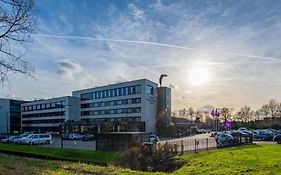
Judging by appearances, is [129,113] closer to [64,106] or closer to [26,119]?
[64,106]

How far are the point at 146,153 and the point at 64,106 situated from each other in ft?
286

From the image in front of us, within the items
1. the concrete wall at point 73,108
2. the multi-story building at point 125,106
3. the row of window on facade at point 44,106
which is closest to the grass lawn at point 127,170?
the multi-story building at point 125,106

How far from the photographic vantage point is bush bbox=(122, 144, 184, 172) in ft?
83.8

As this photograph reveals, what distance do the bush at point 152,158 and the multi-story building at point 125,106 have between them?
163 ft

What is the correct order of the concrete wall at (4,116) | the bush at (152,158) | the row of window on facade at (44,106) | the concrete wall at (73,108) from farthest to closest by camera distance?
the concrete wall at (4,116)
the row of window on facade at (44,106)
the concrete wall at (73,108)
the bush at (152,158)

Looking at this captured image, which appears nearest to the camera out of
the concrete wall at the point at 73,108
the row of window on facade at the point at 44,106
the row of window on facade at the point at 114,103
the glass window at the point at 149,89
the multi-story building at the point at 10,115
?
the glass window at the point at 149,89

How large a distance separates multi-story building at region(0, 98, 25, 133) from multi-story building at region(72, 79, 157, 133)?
45.7 m

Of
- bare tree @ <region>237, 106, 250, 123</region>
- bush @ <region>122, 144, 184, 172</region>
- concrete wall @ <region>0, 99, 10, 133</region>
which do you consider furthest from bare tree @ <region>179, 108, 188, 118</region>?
bush @ <region>122, 144, 184, 172</region>

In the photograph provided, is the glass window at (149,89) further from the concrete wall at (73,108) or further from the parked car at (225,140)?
the parked car at (225,140)

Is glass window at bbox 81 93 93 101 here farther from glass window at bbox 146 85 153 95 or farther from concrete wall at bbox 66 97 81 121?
glass window at bbox 146 85 153 95

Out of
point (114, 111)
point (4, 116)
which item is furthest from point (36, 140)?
point (4, 116)

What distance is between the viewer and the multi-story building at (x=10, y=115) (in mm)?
130625

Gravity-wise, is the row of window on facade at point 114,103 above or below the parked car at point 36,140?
above

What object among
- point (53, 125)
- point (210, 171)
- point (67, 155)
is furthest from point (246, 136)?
point (53, 125)
